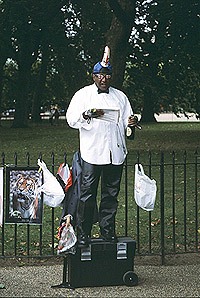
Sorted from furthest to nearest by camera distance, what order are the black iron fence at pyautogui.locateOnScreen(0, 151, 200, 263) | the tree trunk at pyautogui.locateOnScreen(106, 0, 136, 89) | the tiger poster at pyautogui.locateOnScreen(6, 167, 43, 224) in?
the tree trunk at pyautogui.locateOnScreen(106, 0, 136, 89) → the black iron fence at pyautogui.locateOnScreen(0, 151, 200, 263) → the tiger poster at pyautogui.locateOnScreen(6, 167, 43, 224)

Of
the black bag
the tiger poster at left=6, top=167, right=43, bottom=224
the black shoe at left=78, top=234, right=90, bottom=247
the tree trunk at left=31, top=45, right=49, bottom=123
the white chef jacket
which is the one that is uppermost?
the tree trunk at left=31, top=45, right=49, bottom=123

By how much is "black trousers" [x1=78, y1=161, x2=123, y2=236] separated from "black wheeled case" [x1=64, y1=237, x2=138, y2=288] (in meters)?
0.19

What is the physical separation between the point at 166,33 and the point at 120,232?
16714 millimetres

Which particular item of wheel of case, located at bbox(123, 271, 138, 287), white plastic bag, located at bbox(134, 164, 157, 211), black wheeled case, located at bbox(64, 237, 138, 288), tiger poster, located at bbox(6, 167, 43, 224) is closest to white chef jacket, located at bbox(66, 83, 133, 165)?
white plastic bag, located at bbox(134, 164, 157, 211)

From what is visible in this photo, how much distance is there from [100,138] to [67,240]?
109cm

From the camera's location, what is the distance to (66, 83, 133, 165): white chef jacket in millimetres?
7316

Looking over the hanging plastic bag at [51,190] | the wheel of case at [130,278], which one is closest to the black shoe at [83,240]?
the hanging plastic bag at [51,190]

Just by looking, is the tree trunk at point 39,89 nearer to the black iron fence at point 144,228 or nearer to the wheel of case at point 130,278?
the black iron fence at point 144,228

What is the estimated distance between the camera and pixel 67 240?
7.30 metres

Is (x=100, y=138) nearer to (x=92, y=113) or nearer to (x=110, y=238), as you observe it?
(x=92, y=113)

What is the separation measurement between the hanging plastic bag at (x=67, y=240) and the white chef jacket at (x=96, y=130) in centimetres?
74


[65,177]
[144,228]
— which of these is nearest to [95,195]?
[65,177]

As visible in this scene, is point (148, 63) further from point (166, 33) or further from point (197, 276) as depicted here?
point (197, 276)

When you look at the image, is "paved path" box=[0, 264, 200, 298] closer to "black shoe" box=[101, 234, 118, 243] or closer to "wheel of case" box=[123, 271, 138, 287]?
"wheel of case" box=[123, 271, 138, 287]
